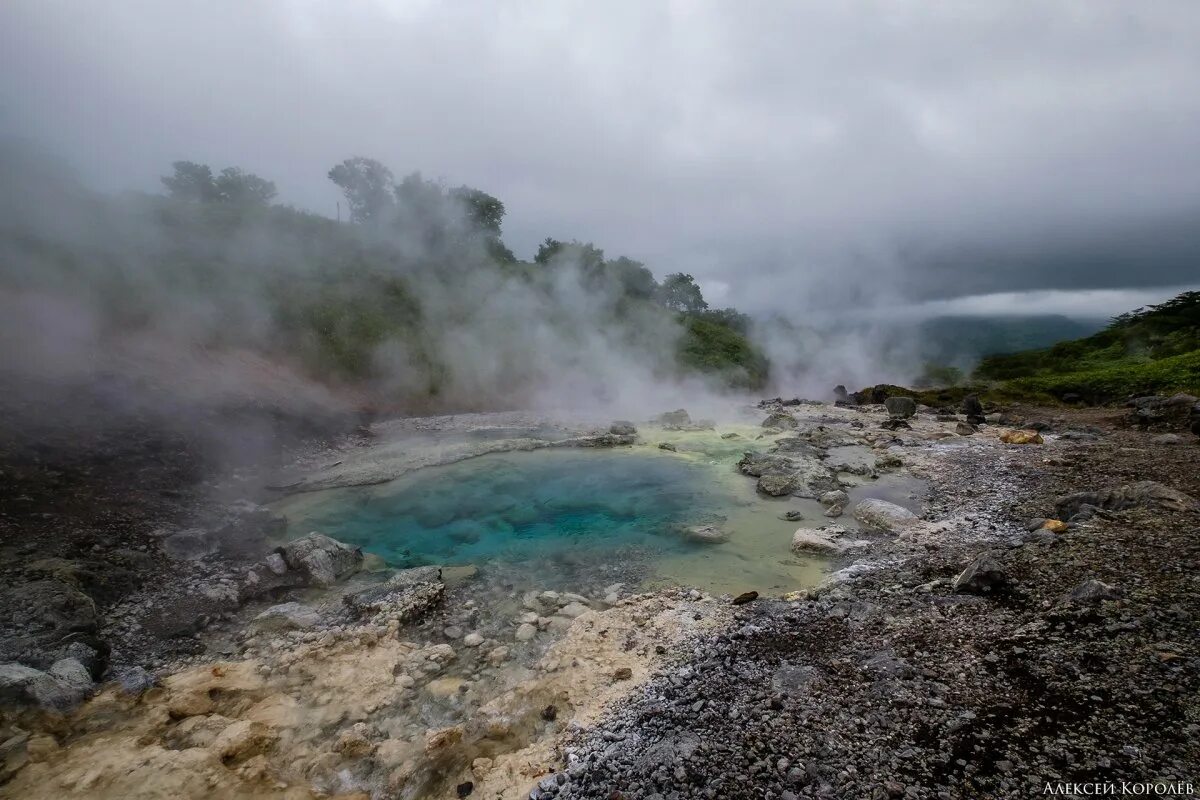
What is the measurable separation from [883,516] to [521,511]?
7.61m

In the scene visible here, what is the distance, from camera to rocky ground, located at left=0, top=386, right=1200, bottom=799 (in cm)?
405

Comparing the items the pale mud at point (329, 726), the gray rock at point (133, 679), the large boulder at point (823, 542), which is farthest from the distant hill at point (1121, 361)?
the gray rock at point (133, 679)

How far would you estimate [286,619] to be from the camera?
690 centimetres

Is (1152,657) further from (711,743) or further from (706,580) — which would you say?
(706,580)

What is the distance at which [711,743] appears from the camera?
4.42 m

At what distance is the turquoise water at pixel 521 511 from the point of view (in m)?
9.59

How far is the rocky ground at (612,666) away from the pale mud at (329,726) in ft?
0.09

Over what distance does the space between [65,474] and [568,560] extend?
10130 mm

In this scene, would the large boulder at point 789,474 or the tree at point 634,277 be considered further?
the tree at point 634,277

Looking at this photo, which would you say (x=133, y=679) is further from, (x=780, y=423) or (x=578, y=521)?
(x=780, y=423)

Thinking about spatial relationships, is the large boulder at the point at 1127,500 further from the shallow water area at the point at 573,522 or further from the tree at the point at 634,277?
the tree at the point at 634,277

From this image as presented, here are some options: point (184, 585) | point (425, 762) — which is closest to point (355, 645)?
point (425, 762)

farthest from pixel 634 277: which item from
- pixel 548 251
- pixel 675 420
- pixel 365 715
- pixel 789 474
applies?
pixel 365 715

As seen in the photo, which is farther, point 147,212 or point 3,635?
point 147,212
